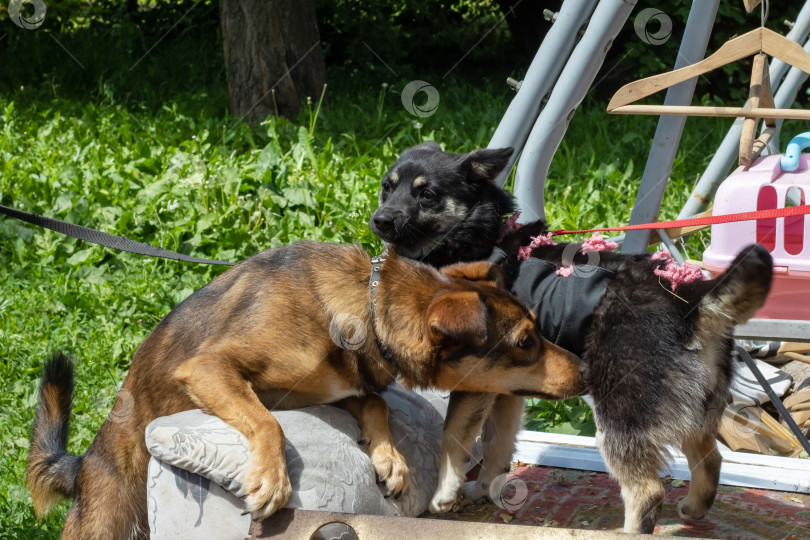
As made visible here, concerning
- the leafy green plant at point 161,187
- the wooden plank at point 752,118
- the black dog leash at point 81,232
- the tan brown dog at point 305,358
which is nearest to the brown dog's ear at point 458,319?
the tan brown dog at point 305,358

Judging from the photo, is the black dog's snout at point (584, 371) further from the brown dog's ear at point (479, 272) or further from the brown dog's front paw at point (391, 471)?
the brown dog's front paw at point (391, 471)

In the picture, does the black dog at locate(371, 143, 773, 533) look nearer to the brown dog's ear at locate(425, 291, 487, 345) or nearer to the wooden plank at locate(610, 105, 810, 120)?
the brown dog's ear at locate(425, 291, 487, 345)

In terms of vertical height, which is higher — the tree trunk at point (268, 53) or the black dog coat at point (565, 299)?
the tree trunk at point (268, 53)

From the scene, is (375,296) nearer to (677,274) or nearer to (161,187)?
(677,274)

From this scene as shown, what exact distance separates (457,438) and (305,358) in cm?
76

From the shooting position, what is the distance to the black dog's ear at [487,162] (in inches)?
155

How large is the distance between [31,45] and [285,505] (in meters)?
10.5

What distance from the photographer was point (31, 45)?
1133 centimetres

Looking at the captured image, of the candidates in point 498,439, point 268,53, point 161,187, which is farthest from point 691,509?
point 268,53

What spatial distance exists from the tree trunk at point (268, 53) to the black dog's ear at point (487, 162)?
212 inches

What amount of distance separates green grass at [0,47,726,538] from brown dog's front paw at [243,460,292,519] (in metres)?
1.47

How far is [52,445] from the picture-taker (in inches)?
131

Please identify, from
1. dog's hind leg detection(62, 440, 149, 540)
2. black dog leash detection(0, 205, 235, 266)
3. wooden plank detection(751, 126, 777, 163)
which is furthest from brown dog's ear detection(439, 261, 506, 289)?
wooden plank detection(751, 126, 777, 163)

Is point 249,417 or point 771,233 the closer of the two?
point 249,417
